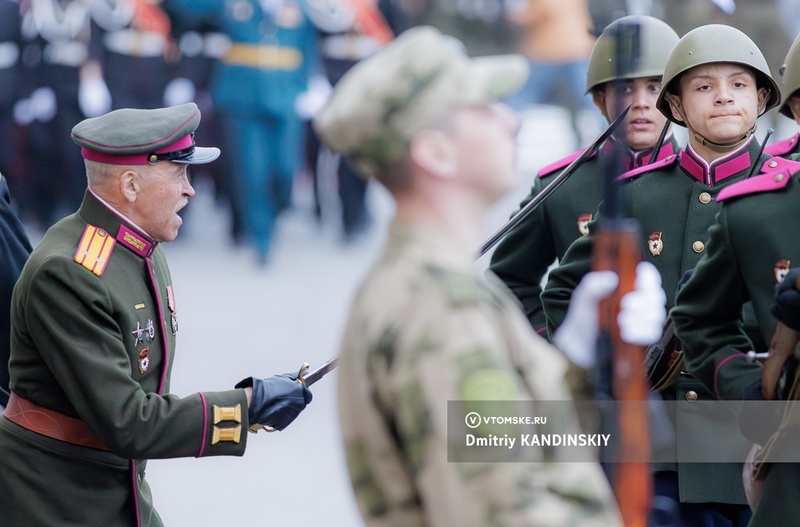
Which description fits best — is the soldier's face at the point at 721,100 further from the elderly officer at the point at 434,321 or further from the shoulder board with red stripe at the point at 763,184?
the elderly officer at the point at 434,321

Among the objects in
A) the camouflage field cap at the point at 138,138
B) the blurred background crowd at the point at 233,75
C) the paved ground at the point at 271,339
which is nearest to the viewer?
the camouflage field cap at the point at 138,138

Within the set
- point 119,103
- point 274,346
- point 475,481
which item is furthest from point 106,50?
point 475,481

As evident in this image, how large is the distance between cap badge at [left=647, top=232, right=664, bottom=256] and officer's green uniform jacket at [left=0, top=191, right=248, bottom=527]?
1.17 meters

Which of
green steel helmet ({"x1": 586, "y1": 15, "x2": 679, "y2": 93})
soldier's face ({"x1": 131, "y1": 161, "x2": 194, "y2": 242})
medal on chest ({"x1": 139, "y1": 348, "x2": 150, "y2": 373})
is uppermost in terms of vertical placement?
green steel helmet ({"x1": 586, "y1": 15, "x2": 679, "y2": 93})

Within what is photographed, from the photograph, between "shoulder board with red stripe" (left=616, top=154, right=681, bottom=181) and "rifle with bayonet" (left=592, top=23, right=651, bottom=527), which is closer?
"rifle with bayonet" (left=592, top=23, right=651, bottom=527)

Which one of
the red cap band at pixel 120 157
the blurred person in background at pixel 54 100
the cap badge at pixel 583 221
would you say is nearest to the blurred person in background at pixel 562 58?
the blurred person in background at pixel 54 100

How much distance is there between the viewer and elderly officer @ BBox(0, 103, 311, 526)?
3498mm

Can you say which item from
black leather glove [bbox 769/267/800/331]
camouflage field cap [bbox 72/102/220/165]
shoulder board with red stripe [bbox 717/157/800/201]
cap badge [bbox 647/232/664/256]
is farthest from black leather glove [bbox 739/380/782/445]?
camouflage field cap [bbox 72/102/220/165]

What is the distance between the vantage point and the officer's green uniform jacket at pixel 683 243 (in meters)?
3.93

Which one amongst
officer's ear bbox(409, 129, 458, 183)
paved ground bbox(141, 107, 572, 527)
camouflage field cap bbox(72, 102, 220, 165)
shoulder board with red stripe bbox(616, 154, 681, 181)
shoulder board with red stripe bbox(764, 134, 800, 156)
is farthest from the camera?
paved ground bbox(141, 107, 572, 527)

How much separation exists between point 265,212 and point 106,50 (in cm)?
185

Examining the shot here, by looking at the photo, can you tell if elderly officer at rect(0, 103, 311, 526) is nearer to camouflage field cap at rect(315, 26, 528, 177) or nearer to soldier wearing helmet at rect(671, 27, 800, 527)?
soldier wearing helmet at rect(671, 27, 800, 527)

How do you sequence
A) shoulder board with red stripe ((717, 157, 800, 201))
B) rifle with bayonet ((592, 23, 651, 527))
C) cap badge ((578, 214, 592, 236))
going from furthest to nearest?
cap badge ((578, 214, 592, 236)) < shoulder board with red stripe ((717, 157, 800, 201)) < rifle with bayonet ((592, 23, 651, 527))
